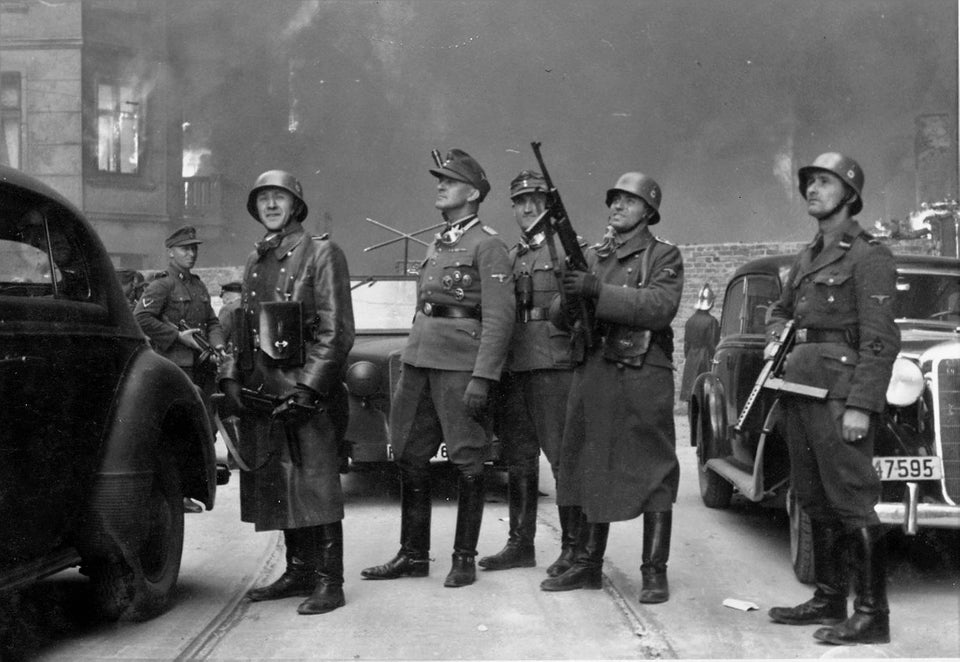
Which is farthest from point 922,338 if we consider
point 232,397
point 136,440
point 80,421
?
point 80,421

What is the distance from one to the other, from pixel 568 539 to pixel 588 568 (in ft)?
1.33

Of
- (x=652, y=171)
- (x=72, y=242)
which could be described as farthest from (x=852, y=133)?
(x=72, y=242)

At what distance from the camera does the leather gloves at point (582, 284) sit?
5.04 metres

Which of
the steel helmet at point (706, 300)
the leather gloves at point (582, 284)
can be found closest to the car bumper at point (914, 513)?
the leather gloves at point (582, 284)

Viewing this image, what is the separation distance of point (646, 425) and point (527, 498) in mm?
1093

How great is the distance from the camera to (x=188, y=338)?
8578mm

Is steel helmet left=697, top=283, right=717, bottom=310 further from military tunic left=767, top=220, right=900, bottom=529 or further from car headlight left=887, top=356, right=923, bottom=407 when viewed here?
military tunic left=767, top=220, right=900, bottom=529

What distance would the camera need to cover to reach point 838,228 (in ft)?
15.5

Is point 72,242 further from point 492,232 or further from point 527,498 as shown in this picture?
point 527,498

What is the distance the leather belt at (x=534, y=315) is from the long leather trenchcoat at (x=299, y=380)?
1410 mm

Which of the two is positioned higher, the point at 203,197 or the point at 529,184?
the point at 203,197

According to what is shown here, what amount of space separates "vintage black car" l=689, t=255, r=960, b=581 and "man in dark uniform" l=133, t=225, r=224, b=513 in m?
3.87

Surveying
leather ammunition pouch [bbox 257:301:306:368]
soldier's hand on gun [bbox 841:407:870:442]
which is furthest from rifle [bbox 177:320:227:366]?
soldier's hand on gun [bbox 841:407:870:442]

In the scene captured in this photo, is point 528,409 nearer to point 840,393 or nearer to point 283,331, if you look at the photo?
point 283,331
